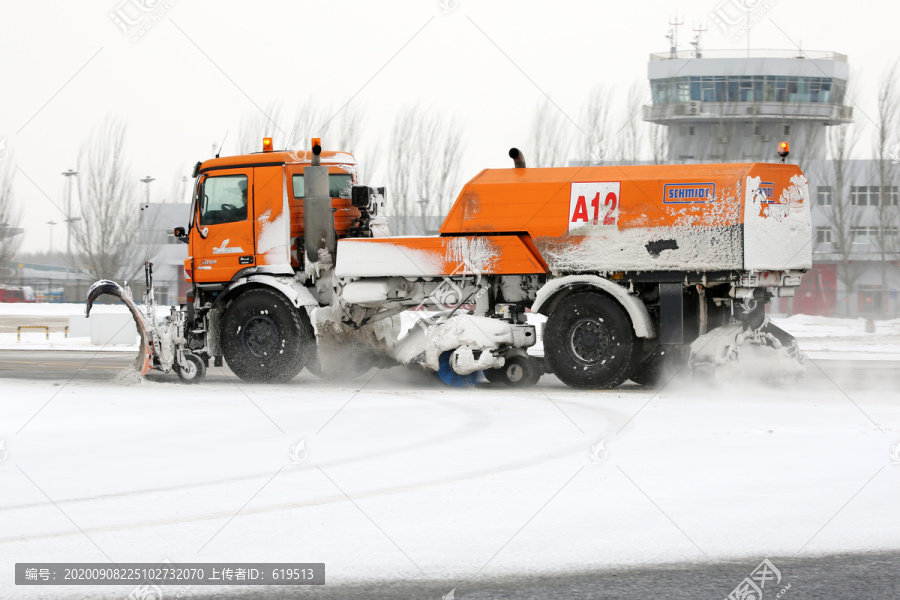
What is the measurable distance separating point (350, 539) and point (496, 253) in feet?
24.1

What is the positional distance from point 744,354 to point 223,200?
22.9 ft

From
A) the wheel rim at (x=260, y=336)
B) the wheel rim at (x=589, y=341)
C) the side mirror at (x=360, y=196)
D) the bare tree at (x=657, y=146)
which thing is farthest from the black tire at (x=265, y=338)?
the bare tree at (x=657, y=146)

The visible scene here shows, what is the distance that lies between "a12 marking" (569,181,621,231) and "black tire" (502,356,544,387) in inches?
74.9

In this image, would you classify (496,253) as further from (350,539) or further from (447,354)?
(350,539)

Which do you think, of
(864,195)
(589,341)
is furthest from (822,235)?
(589,341)

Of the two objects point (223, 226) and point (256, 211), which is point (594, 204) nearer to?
point (256, 211)

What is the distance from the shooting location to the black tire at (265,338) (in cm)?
1329

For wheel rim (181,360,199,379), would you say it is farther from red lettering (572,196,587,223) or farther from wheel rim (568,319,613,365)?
red lettering (572,196,587,223)

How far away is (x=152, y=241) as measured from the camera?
5950cm

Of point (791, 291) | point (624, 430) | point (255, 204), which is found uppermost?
point (255, 204)

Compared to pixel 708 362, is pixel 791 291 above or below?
above

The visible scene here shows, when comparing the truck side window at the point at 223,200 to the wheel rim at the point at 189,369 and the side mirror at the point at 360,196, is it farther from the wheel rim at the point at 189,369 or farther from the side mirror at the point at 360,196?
the wheel rim at the point at 189,369

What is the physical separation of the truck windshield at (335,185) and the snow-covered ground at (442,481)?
9.95 ft

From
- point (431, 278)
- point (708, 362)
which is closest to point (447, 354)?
point (431, 278)
